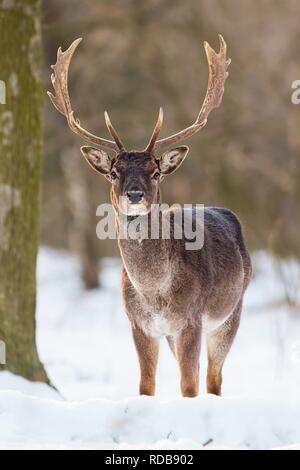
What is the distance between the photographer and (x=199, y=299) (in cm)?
639

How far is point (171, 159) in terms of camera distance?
6.46m

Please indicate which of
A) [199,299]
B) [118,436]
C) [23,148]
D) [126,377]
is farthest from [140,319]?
[126,377]

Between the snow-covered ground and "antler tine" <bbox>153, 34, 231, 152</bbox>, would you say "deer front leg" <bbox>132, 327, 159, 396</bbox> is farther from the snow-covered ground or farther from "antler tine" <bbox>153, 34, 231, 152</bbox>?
"antler tine" <bbox>153, 34, 231, 152</bbox>

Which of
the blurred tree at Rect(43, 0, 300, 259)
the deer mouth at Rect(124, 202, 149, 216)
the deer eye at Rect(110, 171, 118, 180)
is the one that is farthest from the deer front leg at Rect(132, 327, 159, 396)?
the blurred tree at Rect(43, 0, 300, 259)

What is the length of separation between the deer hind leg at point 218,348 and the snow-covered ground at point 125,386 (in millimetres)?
302

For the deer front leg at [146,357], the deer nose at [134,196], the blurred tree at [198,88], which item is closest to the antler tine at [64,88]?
the deer nose at [134,196]

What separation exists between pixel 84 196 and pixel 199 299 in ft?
39.4

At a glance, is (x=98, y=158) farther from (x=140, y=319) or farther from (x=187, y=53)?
(x=187, y=53)

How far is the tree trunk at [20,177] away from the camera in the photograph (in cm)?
759

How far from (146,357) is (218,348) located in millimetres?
868

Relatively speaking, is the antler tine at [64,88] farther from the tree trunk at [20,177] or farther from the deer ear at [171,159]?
the tree trunk at [20,177]

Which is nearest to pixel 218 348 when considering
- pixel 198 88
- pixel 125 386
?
pixel 125 386

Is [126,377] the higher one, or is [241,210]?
[241,210]
